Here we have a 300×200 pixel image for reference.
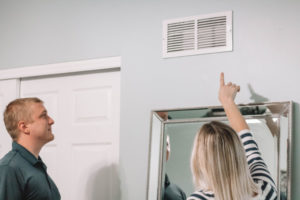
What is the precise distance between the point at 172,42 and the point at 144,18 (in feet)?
0.83

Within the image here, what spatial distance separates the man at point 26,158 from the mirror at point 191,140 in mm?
590

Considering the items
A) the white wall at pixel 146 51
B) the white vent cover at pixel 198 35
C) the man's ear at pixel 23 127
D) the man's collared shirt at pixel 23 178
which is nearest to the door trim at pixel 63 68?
the white wall at pixel 146 51

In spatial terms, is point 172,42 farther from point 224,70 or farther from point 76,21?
point 76,21

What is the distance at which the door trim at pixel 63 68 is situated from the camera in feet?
9.23

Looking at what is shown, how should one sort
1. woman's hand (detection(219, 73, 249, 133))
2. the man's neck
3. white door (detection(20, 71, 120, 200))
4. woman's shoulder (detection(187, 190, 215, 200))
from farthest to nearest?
1. white door (detection(20, 71, 120, 200))
2. the man's neck
3. woman's hand (detection(219, 73, 249, 133))
4. woman's shoulder (detection(187, 190, 215, 200))

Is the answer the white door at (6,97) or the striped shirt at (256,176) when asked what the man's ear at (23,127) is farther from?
the striped shirt at (256,176)

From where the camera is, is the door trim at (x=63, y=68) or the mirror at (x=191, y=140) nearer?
the mirror at (x=191, y=140)

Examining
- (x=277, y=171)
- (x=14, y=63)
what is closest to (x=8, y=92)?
(x=14, y=63)

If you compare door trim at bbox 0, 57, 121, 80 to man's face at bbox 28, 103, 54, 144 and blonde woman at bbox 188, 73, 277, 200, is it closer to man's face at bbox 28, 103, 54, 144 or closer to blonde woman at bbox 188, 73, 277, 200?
man's face at bbox 28, 103, 54, 144

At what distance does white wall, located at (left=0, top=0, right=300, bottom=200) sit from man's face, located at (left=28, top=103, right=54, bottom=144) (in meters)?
0.48

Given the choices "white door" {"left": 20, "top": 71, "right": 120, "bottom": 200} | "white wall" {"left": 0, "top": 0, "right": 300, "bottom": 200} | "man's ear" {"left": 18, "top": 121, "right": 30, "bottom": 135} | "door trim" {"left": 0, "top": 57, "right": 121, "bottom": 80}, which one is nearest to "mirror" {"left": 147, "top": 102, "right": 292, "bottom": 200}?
"white wall" {"left": 0, "top": 0, "right": 300, "bottom": 200}

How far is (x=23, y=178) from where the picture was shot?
2.24 metres

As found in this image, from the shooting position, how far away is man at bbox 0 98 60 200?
2193 millimetres

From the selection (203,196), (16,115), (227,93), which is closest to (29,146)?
(16,115)
